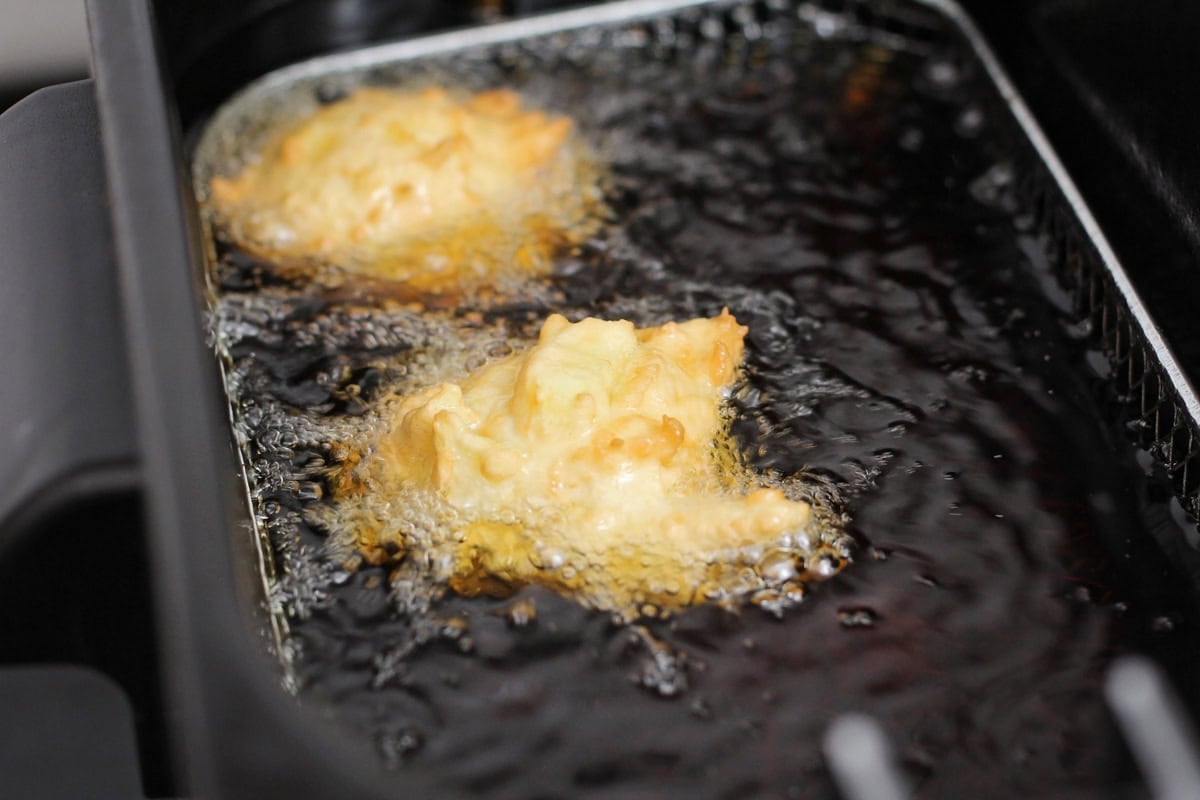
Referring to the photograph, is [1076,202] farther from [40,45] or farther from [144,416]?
[40,45]

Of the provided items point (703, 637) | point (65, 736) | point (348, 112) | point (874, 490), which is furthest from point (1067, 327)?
point (65, 736)

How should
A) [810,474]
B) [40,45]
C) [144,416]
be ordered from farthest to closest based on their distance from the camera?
[40,45]
[810,474]
[144,416]

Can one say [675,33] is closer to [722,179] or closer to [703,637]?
[722,179]

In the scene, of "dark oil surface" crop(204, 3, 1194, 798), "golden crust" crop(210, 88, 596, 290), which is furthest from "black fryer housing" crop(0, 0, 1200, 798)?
"golden crust" crop(210, 88, 596, 290)

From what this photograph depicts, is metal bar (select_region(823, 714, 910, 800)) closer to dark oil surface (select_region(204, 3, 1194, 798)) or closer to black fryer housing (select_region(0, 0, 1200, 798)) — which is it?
dark oil surface (select_region(204, 3, 1194, 798))

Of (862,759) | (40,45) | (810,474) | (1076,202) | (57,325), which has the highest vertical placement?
(40,45)

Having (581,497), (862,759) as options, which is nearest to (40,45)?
(581,497)

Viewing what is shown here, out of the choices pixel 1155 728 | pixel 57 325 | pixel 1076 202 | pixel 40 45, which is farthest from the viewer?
pixel 1076 202
